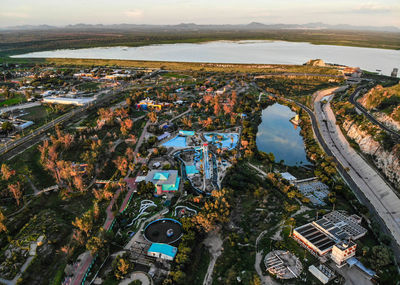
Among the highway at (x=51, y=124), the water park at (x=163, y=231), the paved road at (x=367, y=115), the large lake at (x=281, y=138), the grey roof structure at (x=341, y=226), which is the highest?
the paved road at (x=367, y=115)

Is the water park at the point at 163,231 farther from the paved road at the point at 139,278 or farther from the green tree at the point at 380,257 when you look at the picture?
the green tree at the point at 380,257

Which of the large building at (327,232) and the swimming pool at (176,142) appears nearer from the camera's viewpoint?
the large building at (327,232)

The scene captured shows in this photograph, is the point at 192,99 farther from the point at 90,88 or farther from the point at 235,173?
the point at 235,173

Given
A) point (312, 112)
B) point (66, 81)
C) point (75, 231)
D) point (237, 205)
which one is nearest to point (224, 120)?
point (312, 112)

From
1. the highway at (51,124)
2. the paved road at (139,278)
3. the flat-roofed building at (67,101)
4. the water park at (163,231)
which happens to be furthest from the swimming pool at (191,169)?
the flat-roofed building at (67,101)

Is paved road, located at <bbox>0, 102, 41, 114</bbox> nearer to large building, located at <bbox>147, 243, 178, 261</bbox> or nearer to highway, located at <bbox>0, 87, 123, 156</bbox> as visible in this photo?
highway, located at <bbox>0, 87, 123, 156</bbox>

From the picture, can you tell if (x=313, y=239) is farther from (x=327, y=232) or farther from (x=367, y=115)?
(x=367, y=115)

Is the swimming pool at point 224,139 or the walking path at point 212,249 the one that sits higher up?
the swimming pool at point 224,139

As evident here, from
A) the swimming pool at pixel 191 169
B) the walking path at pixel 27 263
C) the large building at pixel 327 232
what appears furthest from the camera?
the swimming pool at pixel 191 169

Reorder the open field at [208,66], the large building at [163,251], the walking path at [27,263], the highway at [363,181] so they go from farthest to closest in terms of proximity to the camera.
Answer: the open field at [208,66], the highway at [363,181], the large building at [163,251], the walking path at [27,263]
